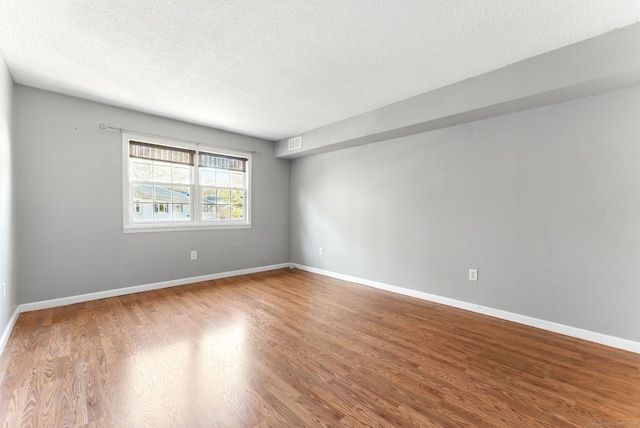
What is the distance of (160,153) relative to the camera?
4.00 m

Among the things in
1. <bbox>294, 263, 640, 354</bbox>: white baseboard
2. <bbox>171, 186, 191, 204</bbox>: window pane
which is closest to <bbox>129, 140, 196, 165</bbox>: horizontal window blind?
<bbox>171, 186, 191, 204</bbox>: window pane

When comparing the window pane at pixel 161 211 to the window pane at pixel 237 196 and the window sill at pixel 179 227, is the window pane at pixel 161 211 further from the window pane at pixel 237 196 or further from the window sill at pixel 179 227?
the window pane at pixel 237 196

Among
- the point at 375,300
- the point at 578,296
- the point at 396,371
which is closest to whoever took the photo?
the point at 396,371

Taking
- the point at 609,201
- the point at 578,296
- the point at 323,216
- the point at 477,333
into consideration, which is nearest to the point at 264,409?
the point at 477,333

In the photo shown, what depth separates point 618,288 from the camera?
7.73 feet

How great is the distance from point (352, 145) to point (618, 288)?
3371mm

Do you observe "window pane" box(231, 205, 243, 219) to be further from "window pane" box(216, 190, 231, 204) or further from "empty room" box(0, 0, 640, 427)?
"empty room" box(0, 0, 640, 427)

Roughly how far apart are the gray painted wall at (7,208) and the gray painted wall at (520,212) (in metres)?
3.91

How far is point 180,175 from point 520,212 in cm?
454

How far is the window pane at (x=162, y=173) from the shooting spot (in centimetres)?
397

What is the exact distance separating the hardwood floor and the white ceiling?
8.17 feet

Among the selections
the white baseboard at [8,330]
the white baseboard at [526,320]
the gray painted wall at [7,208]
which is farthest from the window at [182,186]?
the white baseboard at [526,320]

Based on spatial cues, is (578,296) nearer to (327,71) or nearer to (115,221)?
(327,71)

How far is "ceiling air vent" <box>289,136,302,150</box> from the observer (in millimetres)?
4738
